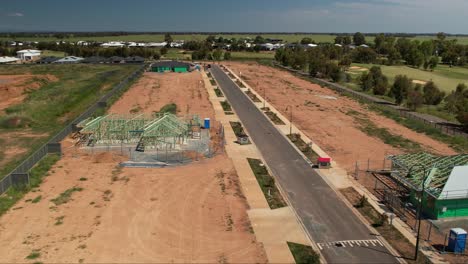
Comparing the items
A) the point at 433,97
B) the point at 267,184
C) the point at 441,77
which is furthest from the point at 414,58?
the point at 267,184

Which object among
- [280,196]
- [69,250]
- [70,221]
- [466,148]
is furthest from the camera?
[466,148]

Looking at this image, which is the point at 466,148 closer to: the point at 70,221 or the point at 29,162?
the point at 70,221

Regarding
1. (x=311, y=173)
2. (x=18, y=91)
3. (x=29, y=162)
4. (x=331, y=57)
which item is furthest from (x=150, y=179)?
(x=331, y=57)

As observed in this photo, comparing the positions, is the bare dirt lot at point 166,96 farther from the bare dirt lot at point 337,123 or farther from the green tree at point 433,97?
the green tree at point 433,97

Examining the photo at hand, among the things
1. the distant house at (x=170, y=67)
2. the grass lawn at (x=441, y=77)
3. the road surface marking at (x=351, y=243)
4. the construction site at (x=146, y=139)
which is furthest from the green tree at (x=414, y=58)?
the road surface marking at (x=351, y=243)

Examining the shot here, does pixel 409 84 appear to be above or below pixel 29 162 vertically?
above

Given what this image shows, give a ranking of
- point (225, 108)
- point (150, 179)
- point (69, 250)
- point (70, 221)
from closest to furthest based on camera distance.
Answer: point (69, 250) < point (70, 221) < point (150, 179) < point (225, 108)

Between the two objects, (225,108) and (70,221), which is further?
(225,108)

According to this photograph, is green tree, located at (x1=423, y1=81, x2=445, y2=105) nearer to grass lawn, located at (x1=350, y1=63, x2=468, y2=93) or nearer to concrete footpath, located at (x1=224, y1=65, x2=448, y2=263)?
grass lawn, located at (x1=350, y1=63, x2=468, y2=93)
